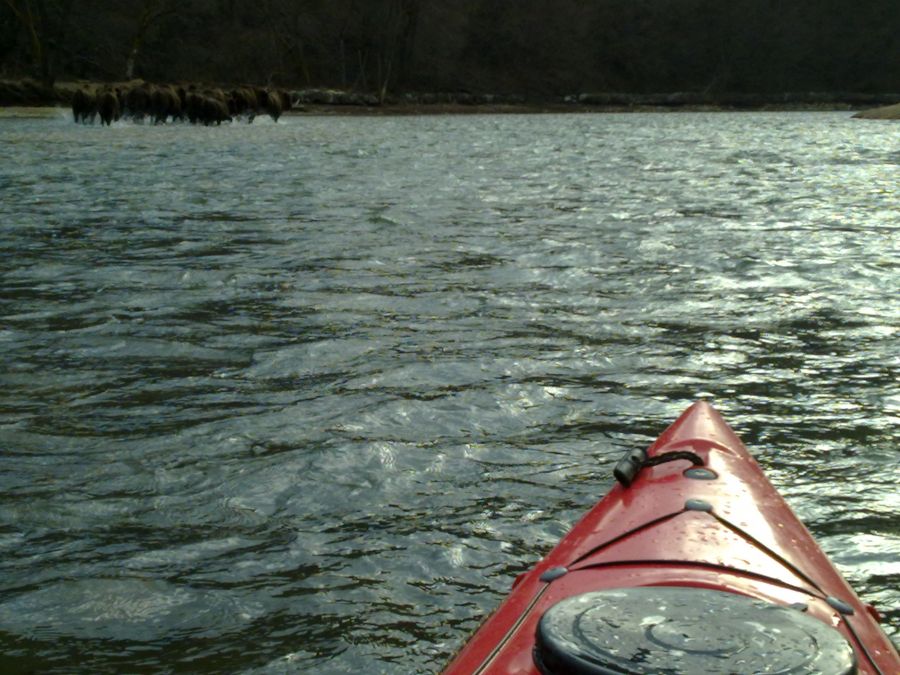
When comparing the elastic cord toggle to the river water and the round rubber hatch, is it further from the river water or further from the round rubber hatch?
the round rubber hatch

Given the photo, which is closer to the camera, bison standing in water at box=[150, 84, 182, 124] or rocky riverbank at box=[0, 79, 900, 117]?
bison standing in water at box=[150, 84, 182, 124]

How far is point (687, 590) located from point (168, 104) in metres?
40.5

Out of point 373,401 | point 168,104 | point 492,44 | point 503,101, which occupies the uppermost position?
point 492,44

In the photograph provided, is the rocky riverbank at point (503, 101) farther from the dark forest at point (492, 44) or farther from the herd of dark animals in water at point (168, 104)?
the herd of dark animals in water at point (168, 104)

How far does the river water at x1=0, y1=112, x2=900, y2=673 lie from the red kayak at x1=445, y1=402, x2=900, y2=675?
0.80 meters

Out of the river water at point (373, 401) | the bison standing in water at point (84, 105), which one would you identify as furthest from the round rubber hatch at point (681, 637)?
the bison standing in water at point (84, 105)

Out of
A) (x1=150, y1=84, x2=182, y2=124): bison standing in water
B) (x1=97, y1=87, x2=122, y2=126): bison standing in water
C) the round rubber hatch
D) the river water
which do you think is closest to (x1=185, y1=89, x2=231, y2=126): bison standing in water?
(x1=150, y1=84, x2=182, y2=124): bison standing in water

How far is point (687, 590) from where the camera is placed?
2.44m

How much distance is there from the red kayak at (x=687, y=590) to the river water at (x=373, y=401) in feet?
2.62

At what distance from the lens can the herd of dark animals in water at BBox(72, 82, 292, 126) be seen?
38219mm

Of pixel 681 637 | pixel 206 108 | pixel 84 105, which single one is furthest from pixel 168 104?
pixel 681 637

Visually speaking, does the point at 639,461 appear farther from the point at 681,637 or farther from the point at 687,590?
the point at 681,637

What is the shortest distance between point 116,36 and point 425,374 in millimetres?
67845

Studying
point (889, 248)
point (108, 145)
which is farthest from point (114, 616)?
point (108, 145)
